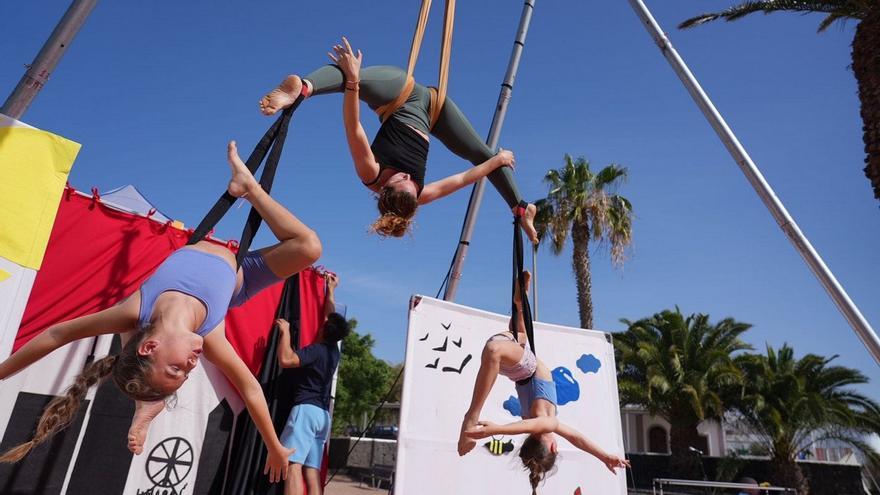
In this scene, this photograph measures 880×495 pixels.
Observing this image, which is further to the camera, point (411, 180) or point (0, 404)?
point (0, 404)

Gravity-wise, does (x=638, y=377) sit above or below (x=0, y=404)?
above

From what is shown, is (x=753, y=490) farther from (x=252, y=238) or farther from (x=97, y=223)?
(x=97, y=223)

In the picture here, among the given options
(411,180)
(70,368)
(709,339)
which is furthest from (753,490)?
(709,339)

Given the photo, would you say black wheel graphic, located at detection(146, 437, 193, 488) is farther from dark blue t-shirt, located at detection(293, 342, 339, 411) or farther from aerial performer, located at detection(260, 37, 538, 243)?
aerial performer, located at detection(260, 37, 538, 243)

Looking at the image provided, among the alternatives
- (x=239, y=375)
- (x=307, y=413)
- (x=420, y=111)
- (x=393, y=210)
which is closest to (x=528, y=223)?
(x=420, y=111)

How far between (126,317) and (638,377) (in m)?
19.2

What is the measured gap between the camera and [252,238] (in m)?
2.89

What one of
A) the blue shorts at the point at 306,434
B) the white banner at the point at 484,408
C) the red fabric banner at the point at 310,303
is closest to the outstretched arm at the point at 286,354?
the blue shorts at the point at 306,434

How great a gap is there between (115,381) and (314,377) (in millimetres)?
3898

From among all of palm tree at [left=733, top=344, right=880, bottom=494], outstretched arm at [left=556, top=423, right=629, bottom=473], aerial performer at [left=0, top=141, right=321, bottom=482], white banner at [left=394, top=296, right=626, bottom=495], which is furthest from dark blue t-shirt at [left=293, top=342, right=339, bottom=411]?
palm tree at [left=733, top=344, right=880, bottom=494]

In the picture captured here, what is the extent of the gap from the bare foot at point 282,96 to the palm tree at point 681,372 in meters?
17.1

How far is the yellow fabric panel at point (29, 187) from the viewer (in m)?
3.76

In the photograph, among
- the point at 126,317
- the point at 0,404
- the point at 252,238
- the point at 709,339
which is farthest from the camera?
the point at 709,339

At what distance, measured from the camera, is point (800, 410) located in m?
16.7
